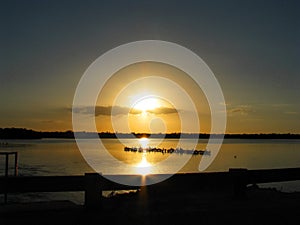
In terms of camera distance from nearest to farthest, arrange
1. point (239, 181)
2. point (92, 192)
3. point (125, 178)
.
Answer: point (92, 192) → point (125, 178) → point (239, 181)

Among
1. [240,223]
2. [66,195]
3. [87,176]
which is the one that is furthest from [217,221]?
[66,195]

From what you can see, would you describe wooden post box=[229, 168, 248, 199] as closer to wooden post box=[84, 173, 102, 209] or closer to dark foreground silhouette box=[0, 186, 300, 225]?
dark foreground silhouette box=[0, 186, 300, 225]

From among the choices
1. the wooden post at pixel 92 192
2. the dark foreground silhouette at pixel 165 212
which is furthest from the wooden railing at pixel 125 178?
Result: the dark foreground silhouette at pixel 165 212

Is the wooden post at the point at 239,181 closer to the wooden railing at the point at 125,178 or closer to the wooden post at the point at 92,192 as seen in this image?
the wooden railing at the point at 125,178

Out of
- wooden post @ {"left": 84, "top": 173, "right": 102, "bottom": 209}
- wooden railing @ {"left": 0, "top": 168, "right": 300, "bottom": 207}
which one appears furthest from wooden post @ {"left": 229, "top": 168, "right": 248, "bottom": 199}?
A: wooden post @ {"left": 84, "top": 173, "right": 102, "bottom": 209}

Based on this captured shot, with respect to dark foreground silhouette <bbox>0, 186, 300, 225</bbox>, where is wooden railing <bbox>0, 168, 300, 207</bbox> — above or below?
above

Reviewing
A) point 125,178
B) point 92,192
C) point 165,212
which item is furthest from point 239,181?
point 92,192

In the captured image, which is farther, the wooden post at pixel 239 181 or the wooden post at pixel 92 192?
the wooden post at pixel 239 181

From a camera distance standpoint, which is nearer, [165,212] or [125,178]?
[165,212]

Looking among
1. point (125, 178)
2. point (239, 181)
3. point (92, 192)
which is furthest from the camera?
point (239, 181)

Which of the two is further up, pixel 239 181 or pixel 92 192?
pixel 239 181

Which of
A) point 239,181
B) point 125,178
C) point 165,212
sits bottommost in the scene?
point 165,212

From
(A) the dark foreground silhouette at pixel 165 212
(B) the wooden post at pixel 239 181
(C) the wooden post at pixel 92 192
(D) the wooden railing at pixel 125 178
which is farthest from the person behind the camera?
(B) the wooden post at pixel 239 181

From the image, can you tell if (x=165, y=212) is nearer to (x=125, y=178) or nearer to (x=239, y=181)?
(x=125, y=178)
